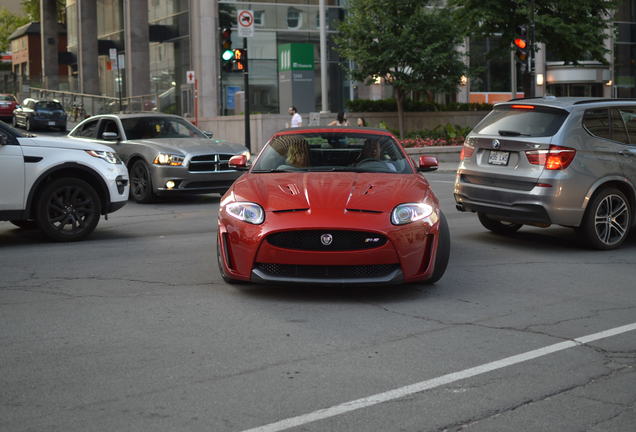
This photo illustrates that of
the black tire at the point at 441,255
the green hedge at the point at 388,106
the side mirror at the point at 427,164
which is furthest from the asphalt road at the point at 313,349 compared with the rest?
the green hedge at the point at 388,106

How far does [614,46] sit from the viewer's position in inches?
2194

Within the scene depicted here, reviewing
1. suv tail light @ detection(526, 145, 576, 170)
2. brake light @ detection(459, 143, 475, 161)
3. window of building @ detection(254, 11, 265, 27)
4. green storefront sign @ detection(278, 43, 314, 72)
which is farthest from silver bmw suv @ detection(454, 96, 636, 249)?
window of building @ detection(254, 11, 265, 27)

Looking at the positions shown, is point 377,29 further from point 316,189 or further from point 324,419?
point 324,419

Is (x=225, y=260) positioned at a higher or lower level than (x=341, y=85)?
lower

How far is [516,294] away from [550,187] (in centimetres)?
265

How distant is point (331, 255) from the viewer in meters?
7.33

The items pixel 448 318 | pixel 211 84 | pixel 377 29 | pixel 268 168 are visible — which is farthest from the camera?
pixel 211 84

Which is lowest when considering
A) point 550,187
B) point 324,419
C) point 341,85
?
point 324,419

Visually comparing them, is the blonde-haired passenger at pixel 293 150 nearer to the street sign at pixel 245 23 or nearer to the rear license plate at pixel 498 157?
the rear license plate at pixel 498 157

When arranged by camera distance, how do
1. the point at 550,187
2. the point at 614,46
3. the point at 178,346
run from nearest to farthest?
1. the point at 178,346
2. the point at 550,187
3. the point at 614,46

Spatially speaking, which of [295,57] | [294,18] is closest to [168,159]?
[295,57]

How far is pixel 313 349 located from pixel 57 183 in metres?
6.21

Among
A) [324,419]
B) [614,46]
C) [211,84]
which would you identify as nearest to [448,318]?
[324,419]

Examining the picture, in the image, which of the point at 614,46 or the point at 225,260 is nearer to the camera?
the point at 225,260
